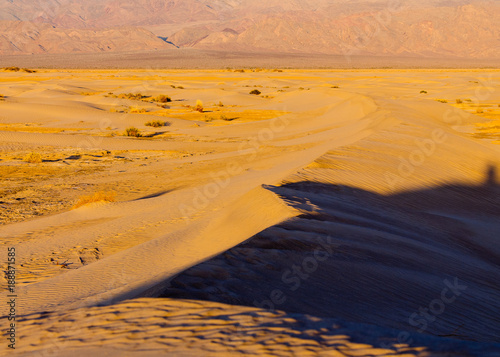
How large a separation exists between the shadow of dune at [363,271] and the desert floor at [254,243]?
0.02 meters

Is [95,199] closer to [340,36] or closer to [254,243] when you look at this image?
[254,243]

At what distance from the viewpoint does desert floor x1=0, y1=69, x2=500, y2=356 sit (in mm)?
3488

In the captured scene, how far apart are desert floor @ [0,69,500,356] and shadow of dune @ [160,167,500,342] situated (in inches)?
0.9

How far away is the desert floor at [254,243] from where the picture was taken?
349 cm

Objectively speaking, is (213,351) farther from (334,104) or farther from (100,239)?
(334,104)

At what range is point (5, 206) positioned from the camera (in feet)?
32.1

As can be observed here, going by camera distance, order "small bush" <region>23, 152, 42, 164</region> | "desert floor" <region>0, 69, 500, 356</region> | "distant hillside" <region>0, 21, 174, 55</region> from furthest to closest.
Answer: "distant hillside" <region>0, 21, 174, 55</region>
"small bush" <region>23, 152, 42, 164</region>
"desert floor" <region>0, 69, 500, 356</region>

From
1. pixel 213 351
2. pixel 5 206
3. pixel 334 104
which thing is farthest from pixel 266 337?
pixel 334 104

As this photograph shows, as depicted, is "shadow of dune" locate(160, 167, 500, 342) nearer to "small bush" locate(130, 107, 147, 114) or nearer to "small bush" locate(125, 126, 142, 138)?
"small bush" locate(125, 126, 142, 138)

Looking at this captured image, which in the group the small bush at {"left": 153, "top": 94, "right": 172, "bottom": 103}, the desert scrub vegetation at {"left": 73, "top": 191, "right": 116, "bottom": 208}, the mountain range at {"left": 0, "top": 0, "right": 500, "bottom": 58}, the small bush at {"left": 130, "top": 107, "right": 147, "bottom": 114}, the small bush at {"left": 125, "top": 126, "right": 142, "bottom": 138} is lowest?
the desert scrub vegetation at {"left": 73, "top": 191, "right": 116, "bottom": 208}

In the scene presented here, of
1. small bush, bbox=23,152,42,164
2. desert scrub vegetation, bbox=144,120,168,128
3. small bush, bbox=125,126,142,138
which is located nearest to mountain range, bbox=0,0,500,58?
desert scrub vegetation, bbox=144,120,168,128

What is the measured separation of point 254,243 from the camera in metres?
5.38

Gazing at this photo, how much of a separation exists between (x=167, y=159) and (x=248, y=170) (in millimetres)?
3074

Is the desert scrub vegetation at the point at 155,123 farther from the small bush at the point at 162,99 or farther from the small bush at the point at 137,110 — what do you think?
the small bush at the point at 162,99
